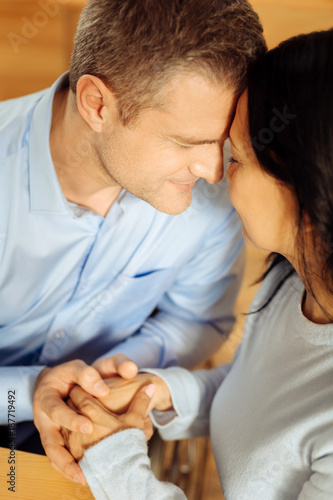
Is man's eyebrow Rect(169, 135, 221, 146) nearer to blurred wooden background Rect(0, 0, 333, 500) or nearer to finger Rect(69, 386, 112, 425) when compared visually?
finger Rect(69, 386, 112, 425)

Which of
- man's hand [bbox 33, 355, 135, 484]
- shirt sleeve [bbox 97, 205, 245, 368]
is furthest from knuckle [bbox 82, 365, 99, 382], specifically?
shirt sleeve [bbox 97, 205, 245, 368]

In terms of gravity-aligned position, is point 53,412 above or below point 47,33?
A: below

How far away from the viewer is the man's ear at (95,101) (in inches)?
42.2

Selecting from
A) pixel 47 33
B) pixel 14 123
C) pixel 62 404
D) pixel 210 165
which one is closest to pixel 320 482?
pixel 62 404

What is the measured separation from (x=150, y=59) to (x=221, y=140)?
204 mm

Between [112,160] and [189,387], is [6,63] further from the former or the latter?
[189,387]

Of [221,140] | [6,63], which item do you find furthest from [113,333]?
[6,63]

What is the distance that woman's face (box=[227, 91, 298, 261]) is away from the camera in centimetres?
87

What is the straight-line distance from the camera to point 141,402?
3.57 ft

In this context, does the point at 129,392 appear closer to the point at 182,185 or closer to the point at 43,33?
the point at 182,185

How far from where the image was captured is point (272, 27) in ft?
7.33

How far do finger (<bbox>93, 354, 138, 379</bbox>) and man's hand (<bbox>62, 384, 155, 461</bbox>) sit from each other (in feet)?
0.15

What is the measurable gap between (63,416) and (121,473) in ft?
0.55

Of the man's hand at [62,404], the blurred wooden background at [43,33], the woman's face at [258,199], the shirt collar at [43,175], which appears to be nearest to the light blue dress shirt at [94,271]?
the shirt collar at [43,175]
